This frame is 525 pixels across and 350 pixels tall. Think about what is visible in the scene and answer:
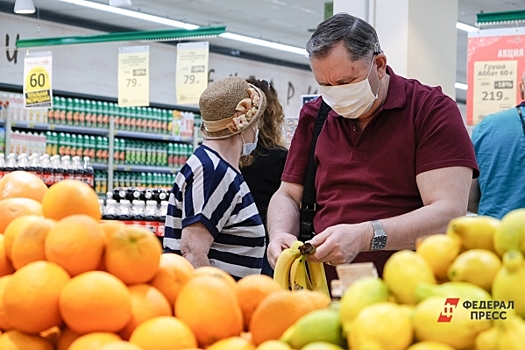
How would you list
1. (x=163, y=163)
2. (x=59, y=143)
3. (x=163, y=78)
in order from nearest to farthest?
(x=59, y=143) < (x=163, y=163) < (x=163, y=78)

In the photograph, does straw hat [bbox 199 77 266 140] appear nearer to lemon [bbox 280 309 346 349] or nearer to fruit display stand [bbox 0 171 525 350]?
fruit display stand [bbox 0 171 525 350]

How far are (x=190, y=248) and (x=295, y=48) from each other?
1270 cm

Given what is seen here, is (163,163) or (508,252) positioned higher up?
(508,252)

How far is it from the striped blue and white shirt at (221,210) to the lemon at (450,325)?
69.8 inches

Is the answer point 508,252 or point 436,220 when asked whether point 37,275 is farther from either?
point 436,220

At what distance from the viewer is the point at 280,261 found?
221 cm

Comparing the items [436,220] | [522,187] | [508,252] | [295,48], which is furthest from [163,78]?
[508,252]

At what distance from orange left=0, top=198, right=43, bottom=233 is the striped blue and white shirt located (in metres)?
1.01

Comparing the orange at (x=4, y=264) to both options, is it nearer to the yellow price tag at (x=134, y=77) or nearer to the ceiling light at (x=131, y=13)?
the yellow price tag at (x=134, y=77)

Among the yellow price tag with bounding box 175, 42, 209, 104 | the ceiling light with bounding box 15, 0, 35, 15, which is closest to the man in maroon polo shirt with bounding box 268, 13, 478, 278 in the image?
the yellow price tag with bounding box 175, 42, 209, 104

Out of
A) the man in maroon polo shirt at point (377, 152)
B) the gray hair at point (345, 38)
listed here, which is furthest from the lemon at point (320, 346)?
the gray hair at point (345, 38)

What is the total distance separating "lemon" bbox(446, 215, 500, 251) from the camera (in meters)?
1.16

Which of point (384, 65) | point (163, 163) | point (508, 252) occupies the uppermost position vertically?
point (384, 65)

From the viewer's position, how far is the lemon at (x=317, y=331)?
1.15 m
